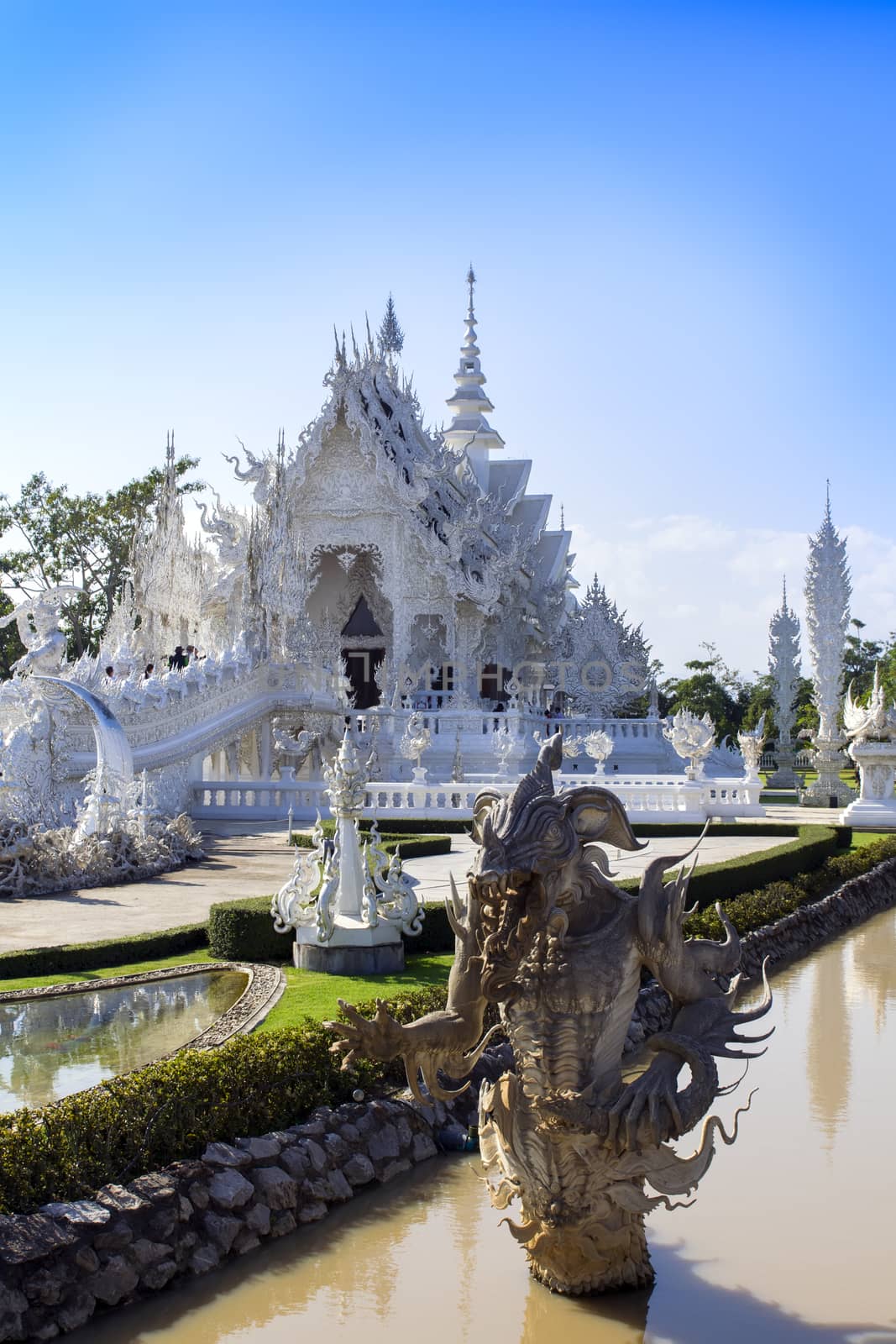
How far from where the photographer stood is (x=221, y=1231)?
15.4ft

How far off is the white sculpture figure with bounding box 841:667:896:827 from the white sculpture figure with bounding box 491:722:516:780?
5.26 meters

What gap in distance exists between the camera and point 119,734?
1411cm

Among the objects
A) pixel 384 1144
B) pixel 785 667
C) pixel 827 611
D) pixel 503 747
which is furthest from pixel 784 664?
pixel 384 1144

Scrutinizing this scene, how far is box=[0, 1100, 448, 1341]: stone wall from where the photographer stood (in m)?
4.04

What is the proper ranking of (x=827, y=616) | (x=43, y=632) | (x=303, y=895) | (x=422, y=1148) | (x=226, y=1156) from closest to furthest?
(x=226, y=1156), (x=422, y=1148), (x=303, y=895), (x=43, y=632), (x=827, y=616)

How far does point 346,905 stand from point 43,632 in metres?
10.2

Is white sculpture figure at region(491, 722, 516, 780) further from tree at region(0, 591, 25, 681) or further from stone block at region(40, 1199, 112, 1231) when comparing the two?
stone block at region(40, 1199, 112, 1231)

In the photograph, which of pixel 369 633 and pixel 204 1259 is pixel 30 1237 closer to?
pixel 204 1259

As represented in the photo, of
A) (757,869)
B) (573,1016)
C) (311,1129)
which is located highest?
(573,1016)

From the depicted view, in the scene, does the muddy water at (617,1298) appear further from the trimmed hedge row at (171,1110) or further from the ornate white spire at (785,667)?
the ornate white spire at (785,667)

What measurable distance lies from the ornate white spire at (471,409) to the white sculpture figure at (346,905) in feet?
98.0

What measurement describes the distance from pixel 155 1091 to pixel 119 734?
377 inches

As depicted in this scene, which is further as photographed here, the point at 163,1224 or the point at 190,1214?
the point at 190,1214

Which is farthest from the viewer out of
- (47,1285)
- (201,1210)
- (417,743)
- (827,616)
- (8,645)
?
(8,645)
